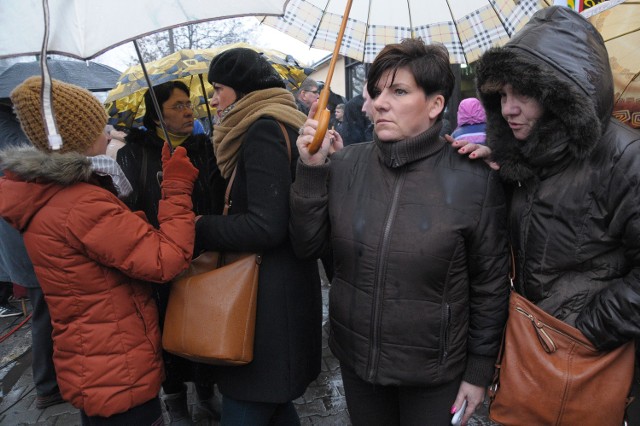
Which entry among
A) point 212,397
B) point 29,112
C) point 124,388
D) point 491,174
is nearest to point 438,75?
point 491,174

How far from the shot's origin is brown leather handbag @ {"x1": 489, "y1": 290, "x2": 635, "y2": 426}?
154cm

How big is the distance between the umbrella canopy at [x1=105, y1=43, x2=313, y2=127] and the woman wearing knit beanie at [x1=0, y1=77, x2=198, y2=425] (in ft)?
3.17

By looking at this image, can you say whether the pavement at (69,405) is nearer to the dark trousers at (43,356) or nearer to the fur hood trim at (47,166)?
the dark trousers at (43,356)

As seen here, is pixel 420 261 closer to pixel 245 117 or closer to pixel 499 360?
pixel 499 360

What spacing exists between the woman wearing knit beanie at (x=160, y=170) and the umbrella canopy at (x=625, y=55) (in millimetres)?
1859

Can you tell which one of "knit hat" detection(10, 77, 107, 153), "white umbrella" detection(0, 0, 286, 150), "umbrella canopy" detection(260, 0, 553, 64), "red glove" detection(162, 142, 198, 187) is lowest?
"red glove" detection(162, 142, 198, 187)

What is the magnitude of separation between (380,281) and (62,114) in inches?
53.2

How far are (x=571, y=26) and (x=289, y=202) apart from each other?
1200mm

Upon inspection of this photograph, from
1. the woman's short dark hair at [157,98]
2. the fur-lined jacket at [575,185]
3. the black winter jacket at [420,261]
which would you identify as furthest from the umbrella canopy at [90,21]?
the woman's short dark hair at [157,98]

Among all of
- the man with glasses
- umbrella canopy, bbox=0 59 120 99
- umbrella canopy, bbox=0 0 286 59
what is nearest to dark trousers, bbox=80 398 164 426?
umbrella canopy, bbox=0 0 286 59

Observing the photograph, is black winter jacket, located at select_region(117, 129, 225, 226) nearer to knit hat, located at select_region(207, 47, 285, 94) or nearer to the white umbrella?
knit hat, located at select_region(207, 47, 285, 94)

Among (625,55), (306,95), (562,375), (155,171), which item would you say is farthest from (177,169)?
(306,95)

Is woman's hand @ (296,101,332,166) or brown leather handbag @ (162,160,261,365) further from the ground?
woman's hand @ (296,101,332,166)

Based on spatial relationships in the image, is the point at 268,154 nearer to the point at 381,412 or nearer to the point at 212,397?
the point at 381,412
